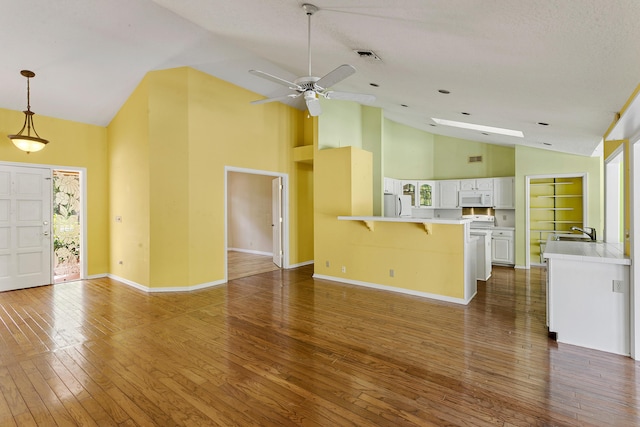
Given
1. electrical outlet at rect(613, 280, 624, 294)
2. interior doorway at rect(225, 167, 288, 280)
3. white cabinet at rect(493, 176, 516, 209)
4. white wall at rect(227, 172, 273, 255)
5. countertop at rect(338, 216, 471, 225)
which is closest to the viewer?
electrical outlet at rect(613, 280, 624, 294)

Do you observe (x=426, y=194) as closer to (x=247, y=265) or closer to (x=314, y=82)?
(x=247, y=265)

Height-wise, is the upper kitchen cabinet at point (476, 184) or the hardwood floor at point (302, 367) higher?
the upper kitchen cabinet at point (476, 184)

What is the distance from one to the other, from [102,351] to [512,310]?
15.9 ft

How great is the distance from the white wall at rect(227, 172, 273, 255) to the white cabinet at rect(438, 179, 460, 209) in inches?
188

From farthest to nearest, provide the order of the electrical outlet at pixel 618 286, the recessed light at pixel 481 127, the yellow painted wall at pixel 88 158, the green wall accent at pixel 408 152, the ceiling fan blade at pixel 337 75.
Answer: the green wall accent at pixel 408 152 < the recessed light at pixel 481 127 < the yellow painted wall at pixel 88 158 < the electrical outlet at pixel 618 286 < the ceiling fan blade at pixel 337 75

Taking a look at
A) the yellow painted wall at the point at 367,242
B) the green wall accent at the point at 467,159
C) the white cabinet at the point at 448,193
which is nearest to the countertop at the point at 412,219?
the yellow painted wall at the point at 367,242

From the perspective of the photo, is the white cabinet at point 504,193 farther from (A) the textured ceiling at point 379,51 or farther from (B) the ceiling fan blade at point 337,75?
(B) the ceiling fan blade at point 337,75

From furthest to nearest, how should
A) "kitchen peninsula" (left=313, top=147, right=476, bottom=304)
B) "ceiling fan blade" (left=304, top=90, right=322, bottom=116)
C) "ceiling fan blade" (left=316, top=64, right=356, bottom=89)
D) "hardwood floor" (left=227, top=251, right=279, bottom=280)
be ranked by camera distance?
1. "hardwood floor" (left=227, top=251, right=279, bottom=280)
2. "kitchen peninsula" (left=313, top=147, right=476, bottom=304)
3. "ceiling fan blade" (left=304, top=90, right=322, bottom=116)
4. "ceiling fan blade" (left=316, top=64, right=356, bottom=89)

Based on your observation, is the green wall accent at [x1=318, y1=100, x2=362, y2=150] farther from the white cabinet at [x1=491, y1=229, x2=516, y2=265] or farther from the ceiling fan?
the white cabinet at [x1=491, y1=229, x2=516, y2=265]

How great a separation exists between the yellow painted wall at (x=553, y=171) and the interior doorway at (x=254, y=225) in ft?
17.2

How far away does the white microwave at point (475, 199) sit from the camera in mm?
7352

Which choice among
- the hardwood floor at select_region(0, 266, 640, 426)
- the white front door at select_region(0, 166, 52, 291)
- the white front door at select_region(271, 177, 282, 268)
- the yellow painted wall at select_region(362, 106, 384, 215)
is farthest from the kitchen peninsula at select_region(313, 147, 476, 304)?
the white front door at select_region(0, 166, 52, 291)

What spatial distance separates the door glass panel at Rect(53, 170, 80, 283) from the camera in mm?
6062

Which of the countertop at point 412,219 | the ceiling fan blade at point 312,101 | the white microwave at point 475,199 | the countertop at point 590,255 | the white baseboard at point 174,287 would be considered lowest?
the white baseboard at point 174,287
